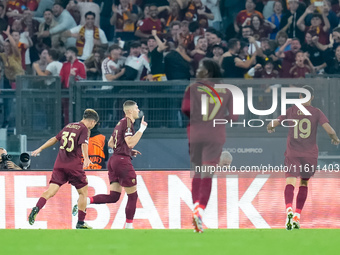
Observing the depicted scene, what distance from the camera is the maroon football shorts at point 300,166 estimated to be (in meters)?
11.3

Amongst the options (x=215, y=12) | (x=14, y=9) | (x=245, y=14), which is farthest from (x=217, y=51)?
(x=14, y=9)

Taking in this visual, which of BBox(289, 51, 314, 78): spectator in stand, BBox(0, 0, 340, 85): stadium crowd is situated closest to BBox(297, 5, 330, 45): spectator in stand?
BBox(0, 0, 340, 85): stadium crowd

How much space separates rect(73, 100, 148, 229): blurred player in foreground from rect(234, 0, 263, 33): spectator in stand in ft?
20.5

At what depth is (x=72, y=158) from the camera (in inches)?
456

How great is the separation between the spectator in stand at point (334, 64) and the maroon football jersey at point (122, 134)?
19.0 feet

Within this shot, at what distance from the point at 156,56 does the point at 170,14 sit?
193 cm

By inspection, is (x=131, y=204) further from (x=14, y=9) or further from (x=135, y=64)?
(x=14, y=9)

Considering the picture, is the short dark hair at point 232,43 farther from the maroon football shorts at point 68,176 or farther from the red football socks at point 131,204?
the maroon football shorts at point 68,176

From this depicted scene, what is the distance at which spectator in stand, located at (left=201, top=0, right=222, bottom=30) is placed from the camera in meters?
17.9

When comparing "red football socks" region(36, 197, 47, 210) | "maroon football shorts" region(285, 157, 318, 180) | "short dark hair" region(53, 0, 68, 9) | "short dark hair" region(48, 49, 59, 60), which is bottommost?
"red football socks" region(36, 197, 47, 210)

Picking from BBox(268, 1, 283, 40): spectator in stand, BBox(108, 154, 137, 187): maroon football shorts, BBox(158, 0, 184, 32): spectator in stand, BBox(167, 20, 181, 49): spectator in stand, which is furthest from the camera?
BBox(268, 1, 283, 40): spectator in stand

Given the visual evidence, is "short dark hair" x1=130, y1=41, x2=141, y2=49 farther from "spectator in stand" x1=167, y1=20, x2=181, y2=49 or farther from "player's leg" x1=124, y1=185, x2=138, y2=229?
"player's leg" x1=124, y1=185, x2=138, y2=229
